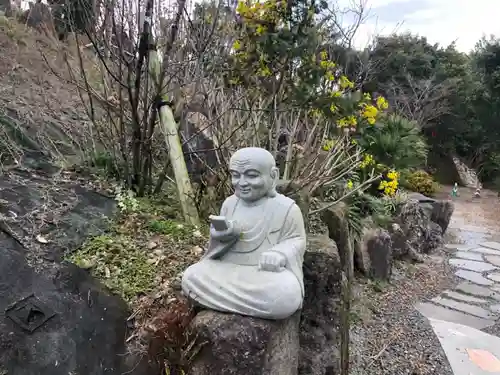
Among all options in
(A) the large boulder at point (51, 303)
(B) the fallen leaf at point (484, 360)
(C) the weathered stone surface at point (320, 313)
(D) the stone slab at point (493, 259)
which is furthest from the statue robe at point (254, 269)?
(D) the stone slab at point (493, 259)

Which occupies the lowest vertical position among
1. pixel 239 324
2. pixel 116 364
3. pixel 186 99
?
pixel 116 364

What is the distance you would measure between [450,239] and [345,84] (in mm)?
4878

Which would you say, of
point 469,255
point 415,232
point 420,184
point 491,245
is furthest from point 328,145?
point 420,184

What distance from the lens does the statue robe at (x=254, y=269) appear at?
2014mm

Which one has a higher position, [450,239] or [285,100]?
[285,100]

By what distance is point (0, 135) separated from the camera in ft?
13.2

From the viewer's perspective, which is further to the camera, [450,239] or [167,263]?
[450,239]

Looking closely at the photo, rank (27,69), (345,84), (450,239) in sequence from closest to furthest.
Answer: (345,84) < (27,69) < (450,239)

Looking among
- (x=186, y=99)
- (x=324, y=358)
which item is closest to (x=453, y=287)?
(x=324, y=358)

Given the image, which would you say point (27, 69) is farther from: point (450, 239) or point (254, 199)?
point (450, 239)

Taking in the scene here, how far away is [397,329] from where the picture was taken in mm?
4363

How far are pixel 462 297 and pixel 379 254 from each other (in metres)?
1.01

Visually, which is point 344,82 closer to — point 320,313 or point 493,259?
point 320,313

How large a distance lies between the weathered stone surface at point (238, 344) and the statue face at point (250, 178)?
1.94ft
